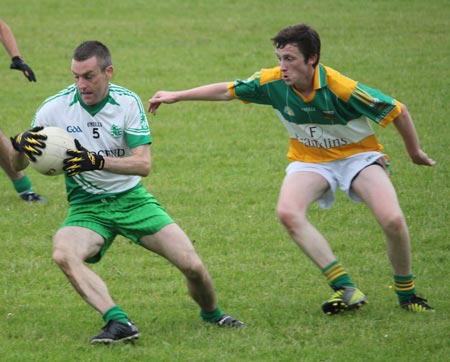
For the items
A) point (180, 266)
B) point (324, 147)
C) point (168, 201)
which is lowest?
point (168, 201)

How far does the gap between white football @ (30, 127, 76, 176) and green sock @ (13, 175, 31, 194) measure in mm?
4073

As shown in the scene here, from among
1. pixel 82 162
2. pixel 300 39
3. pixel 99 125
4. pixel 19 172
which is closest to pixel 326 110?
pixel 300 39

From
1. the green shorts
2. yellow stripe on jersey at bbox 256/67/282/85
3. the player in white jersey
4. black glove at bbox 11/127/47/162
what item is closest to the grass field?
the player in white jersey

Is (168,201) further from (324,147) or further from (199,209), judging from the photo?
(324,147)

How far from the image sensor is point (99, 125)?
6.77m

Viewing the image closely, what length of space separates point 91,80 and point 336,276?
2.28 metres

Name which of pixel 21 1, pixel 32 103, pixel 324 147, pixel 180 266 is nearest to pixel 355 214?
pixel 324 147

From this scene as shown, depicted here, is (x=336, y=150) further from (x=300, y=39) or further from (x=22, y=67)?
(x=22, y=67)

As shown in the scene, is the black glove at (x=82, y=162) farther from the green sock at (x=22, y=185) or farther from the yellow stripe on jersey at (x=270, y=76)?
the green sock at (x=22, y=185)

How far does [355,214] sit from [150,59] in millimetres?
8403

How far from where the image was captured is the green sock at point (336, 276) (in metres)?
7.13

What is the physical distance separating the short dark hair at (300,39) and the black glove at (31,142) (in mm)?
1873

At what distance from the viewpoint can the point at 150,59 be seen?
17.5 meters

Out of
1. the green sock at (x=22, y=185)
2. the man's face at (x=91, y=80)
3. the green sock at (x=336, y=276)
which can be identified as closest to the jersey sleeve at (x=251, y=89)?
the man's face at (x=91, y=80)
